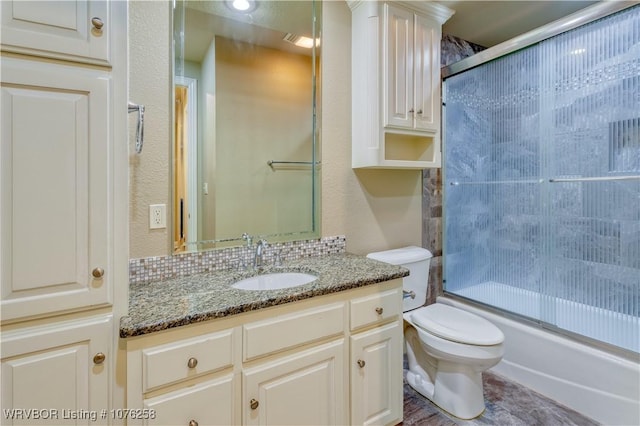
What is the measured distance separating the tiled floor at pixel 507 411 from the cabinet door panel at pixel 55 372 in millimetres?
1476

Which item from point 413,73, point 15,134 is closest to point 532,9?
point 413,73

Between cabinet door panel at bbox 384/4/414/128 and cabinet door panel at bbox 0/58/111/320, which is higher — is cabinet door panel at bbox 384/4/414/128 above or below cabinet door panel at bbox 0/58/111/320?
above

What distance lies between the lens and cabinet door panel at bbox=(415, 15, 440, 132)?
1.97 metres

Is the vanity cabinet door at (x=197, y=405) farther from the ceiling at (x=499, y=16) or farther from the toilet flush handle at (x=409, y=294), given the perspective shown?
the ceiling at (x=499, y=16)

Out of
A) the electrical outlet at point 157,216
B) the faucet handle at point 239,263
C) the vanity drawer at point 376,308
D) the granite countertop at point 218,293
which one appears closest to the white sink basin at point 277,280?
the granite countertop at point 218,293

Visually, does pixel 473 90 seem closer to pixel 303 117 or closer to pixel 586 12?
pixel 586 12

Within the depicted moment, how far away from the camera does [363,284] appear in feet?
4.62

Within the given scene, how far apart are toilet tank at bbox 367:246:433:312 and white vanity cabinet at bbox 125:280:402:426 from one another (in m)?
0.46

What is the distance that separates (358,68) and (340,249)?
43.8 inches

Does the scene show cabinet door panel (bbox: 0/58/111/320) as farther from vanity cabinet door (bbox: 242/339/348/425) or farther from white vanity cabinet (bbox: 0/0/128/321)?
vanity cabinet door (bbox: 242/339/348/425)

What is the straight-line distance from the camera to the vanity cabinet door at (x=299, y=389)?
117cm

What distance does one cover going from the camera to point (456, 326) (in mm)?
1800

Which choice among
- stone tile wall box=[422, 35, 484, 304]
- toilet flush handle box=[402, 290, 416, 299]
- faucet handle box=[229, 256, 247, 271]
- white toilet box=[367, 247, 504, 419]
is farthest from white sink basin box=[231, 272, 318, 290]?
stone tile wall box=[422, 35, 484, 304]

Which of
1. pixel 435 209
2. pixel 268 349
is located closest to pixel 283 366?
pixel 268 349
